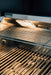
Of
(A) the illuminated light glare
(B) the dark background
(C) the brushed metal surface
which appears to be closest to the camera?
(C) the brushed metal surface

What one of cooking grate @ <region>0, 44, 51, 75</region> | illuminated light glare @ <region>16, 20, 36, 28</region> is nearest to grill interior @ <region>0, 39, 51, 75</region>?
cooking grate @ <region>0, 44, 51, 75</region>

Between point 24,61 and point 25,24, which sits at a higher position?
point 25,24

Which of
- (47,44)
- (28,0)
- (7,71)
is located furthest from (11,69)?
(28,0)

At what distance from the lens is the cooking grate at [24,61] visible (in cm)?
70

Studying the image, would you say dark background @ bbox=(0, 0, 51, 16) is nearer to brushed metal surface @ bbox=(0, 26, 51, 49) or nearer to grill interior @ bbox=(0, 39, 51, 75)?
brushed metal surface @ bbox=(0, 26, 51, 49)

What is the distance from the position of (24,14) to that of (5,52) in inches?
23.5

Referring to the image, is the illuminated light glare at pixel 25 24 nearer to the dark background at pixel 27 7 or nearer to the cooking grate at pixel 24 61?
→ the dark background at pixel 27 7

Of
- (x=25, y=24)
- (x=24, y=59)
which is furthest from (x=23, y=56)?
(x=25, y=24)

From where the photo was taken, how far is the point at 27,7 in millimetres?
1292

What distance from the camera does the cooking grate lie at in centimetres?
70

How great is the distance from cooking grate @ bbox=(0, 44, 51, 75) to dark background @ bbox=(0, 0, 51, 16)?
0.53m

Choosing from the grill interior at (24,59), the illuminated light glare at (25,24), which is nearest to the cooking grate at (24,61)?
the grill interior at (24,59)

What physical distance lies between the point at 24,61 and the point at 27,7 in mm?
776

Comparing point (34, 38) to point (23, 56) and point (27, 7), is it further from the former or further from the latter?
point (27, 7)
